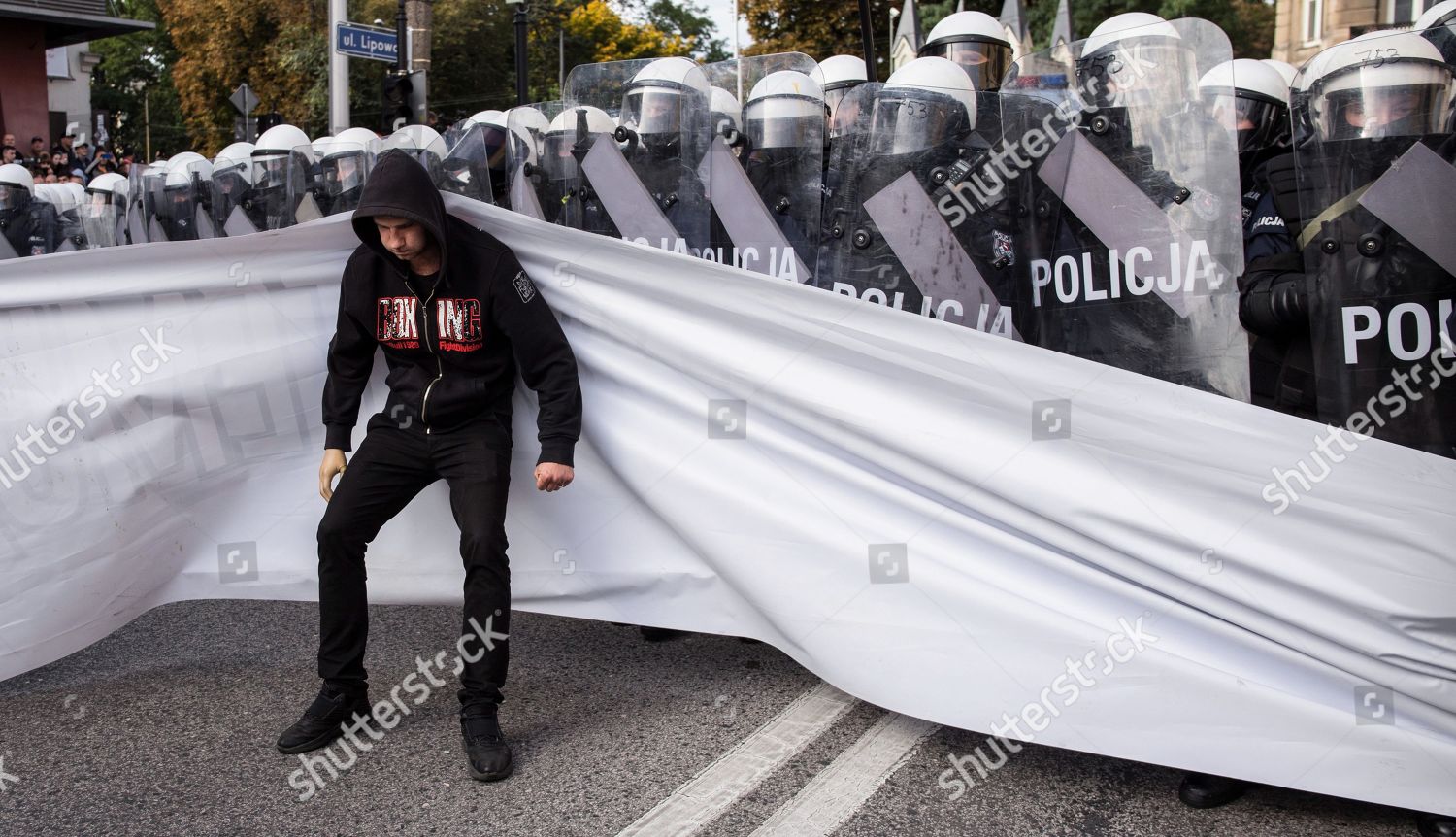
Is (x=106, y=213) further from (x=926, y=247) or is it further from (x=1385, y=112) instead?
(x=1385, y=112)

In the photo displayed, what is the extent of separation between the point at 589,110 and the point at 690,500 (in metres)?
1.83

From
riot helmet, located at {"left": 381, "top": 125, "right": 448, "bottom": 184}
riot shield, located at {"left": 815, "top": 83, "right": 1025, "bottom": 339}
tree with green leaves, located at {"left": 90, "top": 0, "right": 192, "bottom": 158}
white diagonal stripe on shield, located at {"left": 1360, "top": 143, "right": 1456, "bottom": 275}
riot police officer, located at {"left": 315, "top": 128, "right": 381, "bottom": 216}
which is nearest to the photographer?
white diagonal stripe on shield, located at {"left": 1360, "top": 143, "right": 1456, "bottom": 275}

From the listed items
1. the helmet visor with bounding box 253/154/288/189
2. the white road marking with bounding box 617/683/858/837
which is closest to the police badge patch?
the white road marking with bounding box 617/683/858/837

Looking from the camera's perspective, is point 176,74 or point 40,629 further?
point 176,74

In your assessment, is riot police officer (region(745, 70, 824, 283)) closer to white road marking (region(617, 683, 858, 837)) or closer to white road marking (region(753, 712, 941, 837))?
white road marking (region(617, 683, 858, 837))

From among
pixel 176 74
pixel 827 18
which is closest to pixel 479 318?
pixel 827 18

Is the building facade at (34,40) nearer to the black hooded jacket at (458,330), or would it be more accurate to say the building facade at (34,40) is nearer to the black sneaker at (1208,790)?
the black hooded jacket at (458,330)

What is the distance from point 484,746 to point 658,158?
2.28 m

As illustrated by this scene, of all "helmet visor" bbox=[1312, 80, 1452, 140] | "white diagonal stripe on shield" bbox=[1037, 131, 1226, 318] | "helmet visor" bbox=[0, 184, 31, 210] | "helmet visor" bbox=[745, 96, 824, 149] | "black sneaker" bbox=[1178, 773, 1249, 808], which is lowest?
"black sneaker" bbox=[1178, 773, 1249, 808]

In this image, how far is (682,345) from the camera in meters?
3.66

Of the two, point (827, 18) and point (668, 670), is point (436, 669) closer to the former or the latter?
point (668, 670)

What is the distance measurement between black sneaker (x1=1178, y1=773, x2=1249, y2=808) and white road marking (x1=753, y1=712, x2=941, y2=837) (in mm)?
729

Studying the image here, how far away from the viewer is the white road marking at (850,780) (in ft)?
10.1

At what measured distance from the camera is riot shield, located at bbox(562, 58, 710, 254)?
4.57 meters
